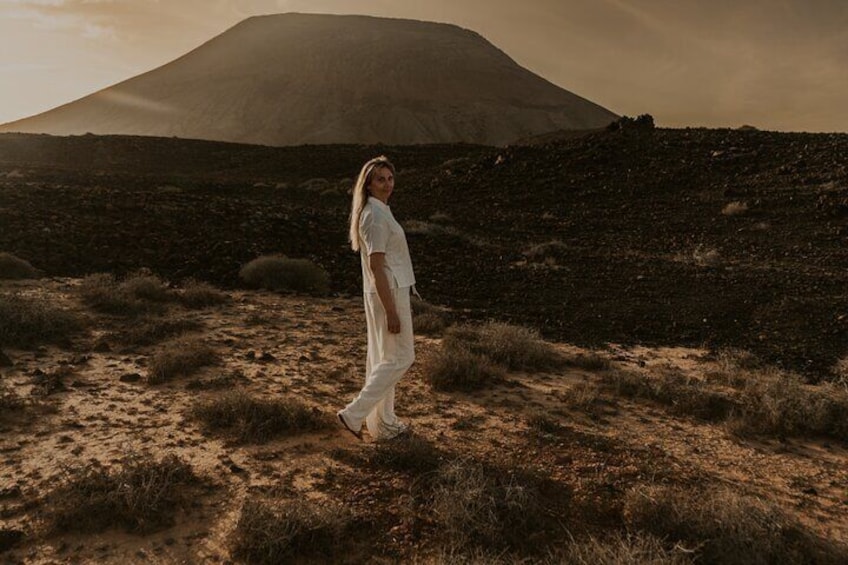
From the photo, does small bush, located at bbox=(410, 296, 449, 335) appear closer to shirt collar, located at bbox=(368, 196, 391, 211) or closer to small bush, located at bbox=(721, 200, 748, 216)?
shirt collar, located at bbox=(368, 196, 391, 211)

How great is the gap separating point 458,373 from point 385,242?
79.1 inches

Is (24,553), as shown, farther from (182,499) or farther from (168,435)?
(168,435)

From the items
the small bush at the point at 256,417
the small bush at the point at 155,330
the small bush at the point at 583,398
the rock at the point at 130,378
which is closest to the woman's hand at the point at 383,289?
the small bush at the point at 256,417

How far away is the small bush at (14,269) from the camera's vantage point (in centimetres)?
789

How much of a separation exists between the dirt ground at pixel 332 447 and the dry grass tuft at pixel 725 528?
226mm

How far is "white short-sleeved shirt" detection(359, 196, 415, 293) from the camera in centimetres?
366

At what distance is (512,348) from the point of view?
19.7 ft

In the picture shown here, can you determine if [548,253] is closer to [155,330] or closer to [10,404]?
[155,330]

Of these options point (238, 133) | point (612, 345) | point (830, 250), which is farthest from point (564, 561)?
point (238, 133)

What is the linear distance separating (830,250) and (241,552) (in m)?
12.9

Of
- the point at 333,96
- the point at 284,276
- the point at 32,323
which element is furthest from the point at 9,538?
the point at 333,96

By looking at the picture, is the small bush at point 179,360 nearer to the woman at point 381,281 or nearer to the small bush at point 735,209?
the woman at point 381,281

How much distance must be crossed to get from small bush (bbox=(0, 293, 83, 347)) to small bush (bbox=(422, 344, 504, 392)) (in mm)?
3886

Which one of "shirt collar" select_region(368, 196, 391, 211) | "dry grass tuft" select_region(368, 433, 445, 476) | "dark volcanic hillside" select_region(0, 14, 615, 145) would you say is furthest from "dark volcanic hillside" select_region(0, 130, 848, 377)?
"dark volcanic hillside" select_region(0, 14, 615, 145)
